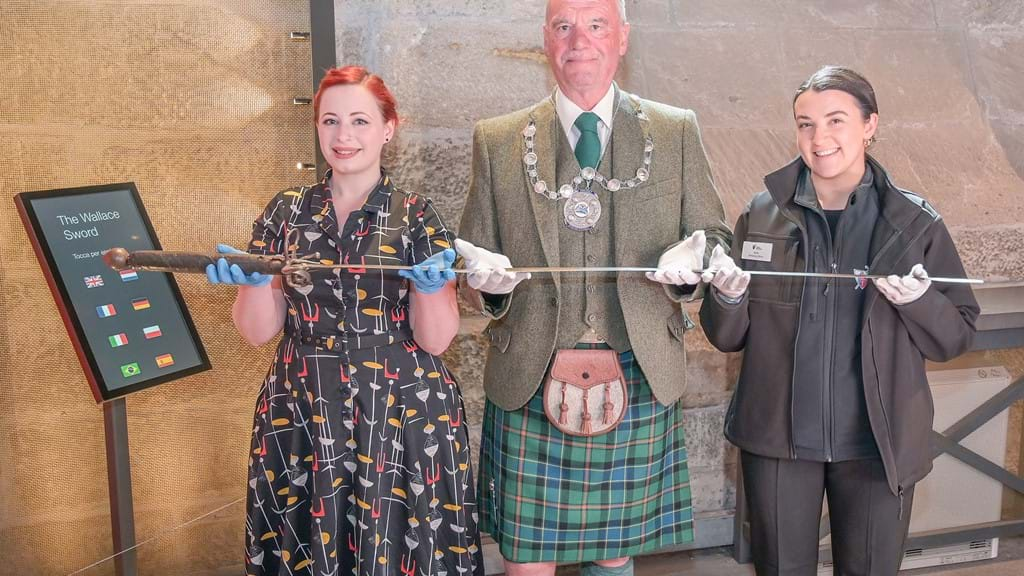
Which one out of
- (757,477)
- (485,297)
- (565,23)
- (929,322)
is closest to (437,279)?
(485,297)

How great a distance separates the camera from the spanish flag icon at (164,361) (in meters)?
2.86

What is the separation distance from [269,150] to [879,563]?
2.22 meters

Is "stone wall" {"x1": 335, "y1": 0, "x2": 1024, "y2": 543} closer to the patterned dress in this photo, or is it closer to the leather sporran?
the patterned dress

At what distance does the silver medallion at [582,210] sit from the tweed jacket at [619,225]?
2cm

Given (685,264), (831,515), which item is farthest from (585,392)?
(831,515)

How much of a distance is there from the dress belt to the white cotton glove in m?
0.67

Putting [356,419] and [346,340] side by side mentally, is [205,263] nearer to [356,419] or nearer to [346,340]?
[346,340]

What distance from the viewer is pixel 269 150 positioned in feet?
Result: 10.7

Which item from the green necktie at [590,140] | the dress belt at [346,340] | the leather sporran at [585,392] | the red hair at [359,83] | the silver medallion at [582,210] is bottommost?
the leather sporran at [585,392]

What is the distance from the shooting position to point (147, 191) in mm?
3121

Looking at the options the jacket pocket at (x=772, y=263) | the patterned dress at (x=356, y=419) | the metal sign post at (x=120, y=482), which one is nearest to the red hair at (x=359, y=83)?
the patterned dress at (x=356, y=419)

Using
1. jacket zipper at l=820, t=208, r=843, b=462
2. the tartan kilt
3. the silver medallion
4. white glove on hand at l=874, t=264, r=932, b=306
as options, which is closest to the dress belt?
the tartan kilt

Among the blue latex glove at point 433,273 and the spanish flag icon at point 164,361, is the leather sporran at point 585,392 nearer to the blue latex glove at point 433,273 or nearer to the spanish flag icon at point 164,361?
the blue latex glove at point 433,273

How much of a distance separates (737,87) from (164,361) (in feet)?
7.42
